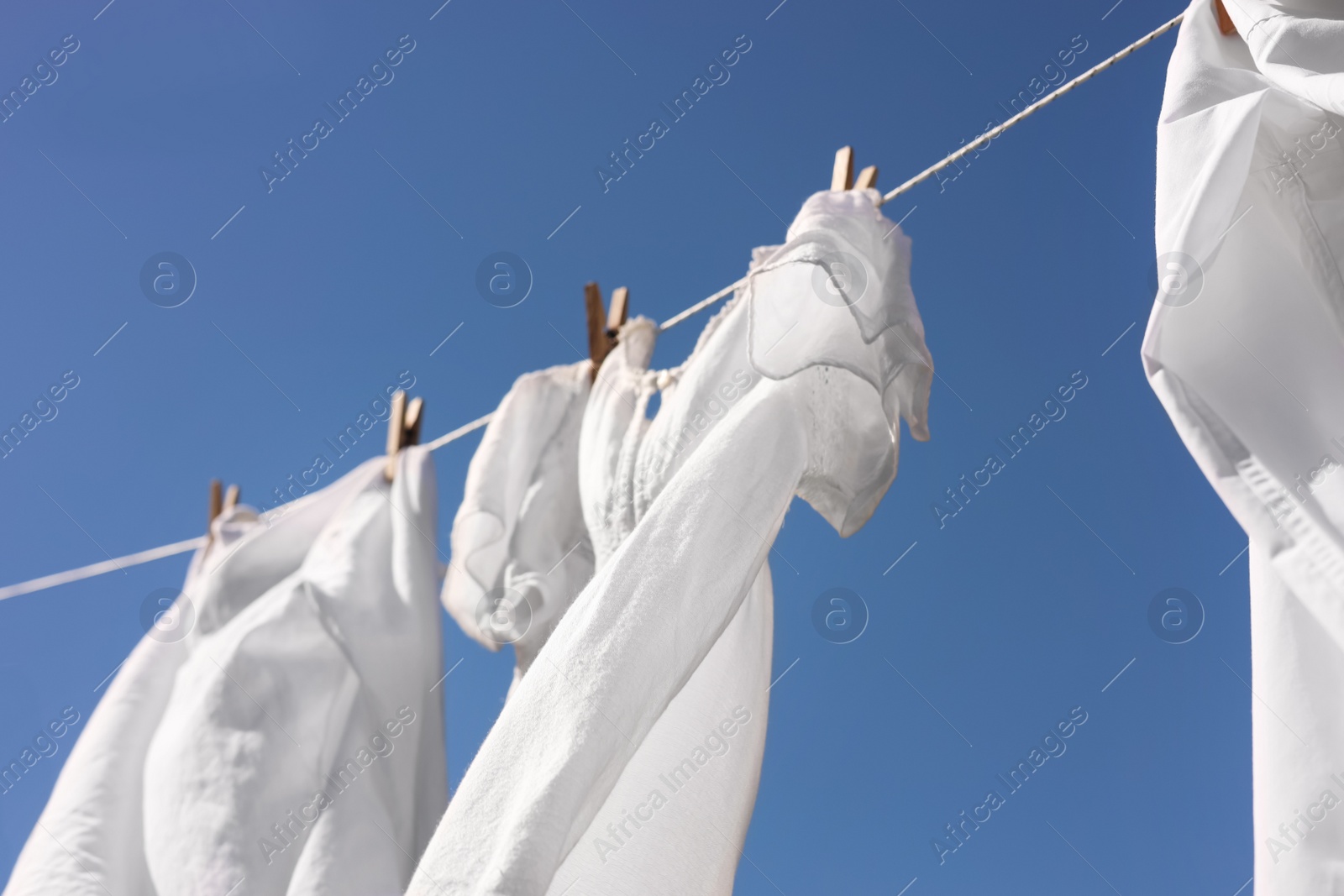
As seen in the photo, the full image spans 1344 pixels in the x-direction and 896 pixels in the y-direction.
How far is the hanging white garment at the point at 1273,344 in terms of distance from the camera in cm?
62

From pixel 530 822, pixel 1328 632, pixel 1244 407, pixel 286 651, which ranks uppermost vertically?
pixel 286 651

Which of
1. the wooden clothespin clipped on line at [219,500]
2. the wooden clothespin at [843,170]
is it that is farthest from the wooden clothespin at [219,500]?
the wooden clothespin at [843,170]

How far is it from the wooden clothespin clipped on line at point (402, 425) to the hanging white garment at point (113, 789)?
295 mm

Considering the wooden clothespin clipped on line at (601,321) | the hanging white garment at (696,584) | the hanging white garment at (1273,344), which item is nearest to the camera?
the hanging white garment at (1273,344)

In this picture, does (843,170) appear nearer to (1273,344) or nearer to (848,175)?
(848,175)

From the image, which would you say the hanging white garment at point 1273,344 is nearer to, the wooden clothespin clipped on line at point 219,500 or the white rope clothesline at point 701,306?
the white rope clothesline at point 701,306

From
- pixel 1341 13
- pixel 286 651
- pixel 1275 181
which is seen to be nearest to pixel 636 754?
pixel 286 651

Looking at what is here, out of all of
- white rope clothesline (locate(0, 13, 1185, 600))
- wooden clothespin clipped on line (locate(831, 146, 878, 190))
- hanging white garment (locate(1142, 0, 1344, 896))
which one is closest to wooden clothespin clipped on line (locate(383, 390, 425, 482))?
white rope clothesline (locate(0, 13, 1185, 600))

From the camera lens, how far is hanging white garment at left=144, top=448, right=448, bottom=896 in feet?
3.94

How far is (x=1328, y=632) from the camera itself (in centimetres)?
63

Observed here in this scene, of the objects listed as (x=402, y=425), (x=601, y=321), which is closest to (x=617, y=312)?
(x=601, y=321)

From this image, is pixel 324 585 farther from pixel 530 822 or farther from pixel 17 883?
pixel 530 822

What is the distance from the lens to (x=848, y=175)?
119cm

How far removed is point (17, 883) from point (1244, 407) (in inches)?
51.9
